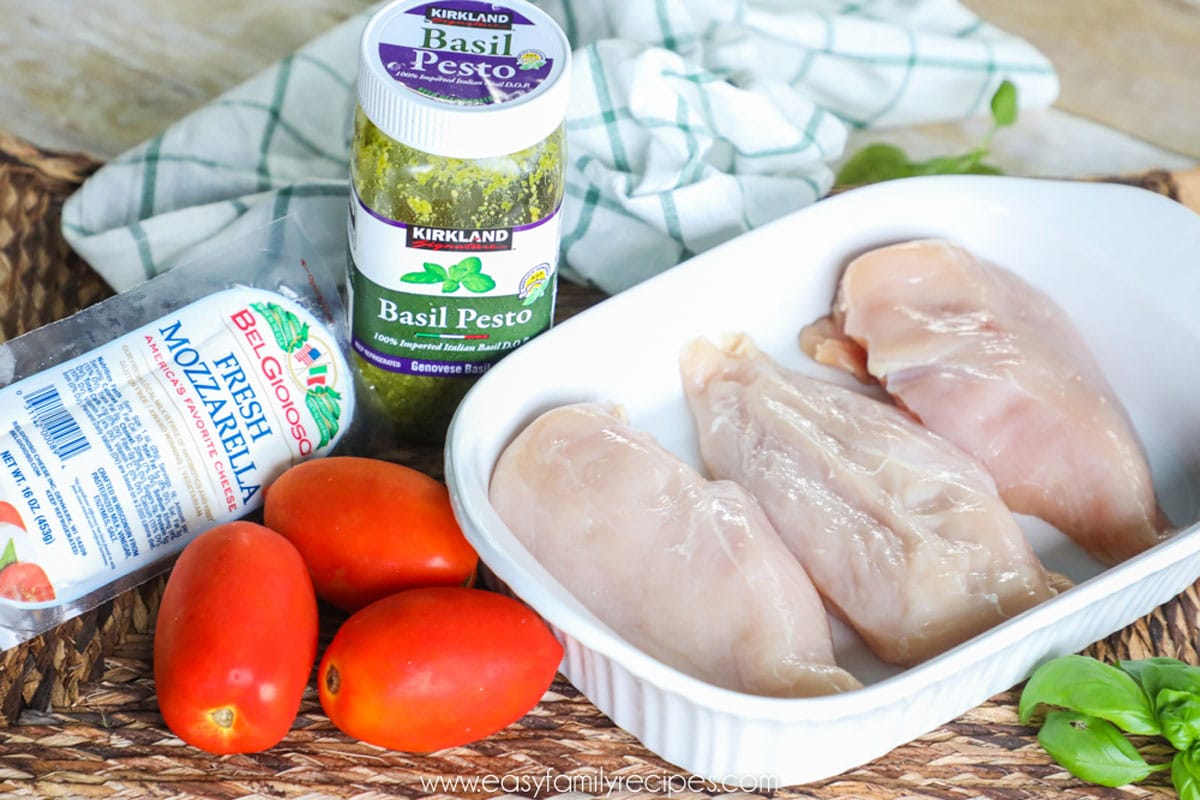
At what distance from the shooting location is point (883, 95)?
1.71 meters

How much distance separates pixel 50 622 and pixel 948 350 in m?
0.86

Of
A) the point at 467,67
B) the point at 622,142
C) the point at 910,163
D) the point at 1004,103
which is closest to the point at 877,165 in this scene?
the point at 910,163

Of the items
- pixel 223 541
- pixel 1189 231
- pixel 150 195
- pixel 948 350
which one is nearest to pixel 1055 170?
pixel 1189 231

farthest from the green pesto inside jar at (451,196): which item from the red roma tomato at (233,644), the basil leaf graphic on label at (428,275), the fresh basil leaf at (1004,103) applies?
the fresh basil leaf at (1004,103)

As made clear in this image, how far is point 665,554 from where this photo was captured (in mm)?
1091

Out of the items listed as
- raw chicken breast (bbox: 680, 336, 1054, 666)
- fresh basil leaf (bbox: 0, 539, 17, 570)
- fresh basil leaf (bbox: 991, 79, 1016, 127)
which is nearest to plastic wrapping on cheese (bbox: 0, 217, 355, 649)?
fresh basil leaf (bbox: 0, 539, 17, 570)

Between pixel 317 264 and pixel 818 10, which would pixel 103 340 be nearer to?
pixel 317 264

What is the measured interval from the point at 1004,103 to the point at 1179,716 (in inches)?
34.5

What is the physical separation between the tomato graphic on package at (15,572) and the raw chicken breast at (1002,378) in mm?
763

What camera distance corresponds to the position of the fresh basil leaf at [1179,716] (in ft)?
3.43

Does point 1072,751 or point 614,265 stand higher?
point 614,265

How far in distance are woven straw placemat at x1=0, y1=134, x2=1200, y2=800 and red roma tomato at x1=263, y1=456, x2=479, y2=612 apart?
0.09 m

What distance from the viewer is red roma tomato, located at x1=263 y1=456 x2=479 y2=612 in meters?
1.09

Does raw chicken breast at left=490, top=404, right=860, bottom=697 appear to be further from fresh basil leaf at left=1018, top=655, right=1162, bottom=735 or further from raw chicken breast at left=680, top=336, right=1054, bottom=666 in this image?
fresh basil leaf at left=1018, top=655, right=1162, bottom=735
